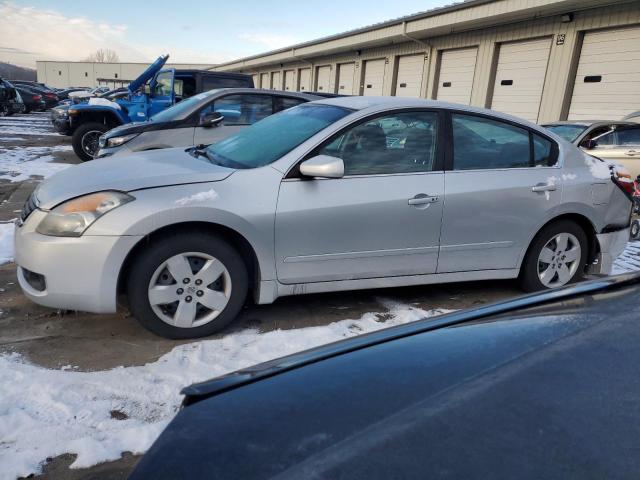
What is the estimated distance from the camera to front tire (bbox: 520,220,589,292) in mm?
4074

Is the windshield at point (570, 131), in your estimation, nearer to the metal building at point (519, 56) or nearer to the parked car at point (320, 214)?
the metal building at point (519, 56)

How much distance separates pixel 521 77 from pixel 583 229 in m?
10.2

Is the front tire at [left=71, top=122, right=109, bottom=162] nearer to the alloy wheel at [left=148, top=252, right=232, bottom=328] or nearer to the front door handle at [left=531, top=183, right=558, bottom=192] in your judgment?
the alloy wheel at [left=148, top=252, right=232, bottom=328]

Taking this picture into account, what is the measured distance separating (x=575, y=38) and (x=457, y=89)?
435cm

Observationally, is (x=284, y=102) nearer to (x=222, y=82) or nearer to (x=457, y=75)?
(x=222, y=82)

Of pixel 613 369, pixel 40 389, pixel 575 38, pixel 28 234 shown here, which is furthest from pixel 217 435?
pixel 575 38

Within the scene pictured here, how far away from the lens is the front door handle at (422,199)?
3492 millimetres

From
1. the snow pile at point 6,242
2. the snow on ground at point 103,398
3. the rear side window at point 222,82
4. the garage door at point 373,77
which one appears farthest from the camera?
the garage door at point 373,77

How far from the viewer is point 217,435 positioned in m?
1.11

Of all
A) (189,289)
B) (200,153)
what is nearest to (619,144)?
(200,153)

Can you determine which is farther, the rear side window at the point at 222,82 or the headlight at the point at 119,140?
the rear side window at the point at 222,82

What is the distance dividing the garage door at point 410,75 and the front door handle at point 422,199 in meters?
14.6

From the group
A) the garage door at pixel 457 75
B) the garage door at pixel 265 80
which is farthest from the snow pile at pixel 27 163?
the garage door at pixel 265 80

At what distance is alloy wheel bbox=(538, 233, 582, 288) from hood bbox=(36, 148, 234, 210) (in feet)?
8.80
